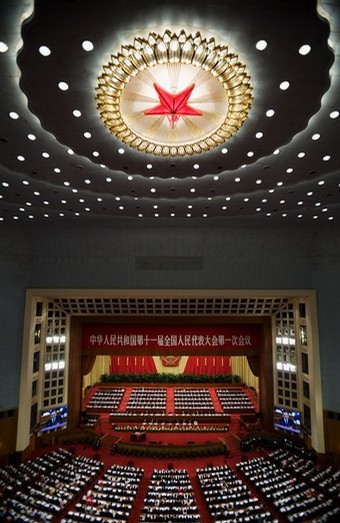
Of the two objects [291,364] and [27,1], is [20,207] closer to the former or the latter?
[27,1]

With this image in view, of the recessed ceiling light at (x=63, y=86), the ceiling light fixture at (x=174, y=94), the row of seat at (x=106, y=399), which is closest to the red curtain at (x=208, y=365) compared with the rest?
the row of seat at (x=106, y=399)

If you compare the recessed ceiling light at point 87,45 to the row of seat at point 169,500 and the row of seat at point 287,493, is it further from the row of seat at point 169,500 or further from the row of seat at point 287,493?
the row of seat at point 287,493

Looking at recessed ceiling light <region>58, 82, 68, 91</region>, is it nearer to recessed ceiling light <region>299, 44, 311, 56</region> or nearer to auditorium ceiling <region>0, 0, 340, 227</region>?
auditorium ceiling <region>0, 0, 340, 227</region>

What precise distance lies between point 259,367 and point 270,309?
409 cm

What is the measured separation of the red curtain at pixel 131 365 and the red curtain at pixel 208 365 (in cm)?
317

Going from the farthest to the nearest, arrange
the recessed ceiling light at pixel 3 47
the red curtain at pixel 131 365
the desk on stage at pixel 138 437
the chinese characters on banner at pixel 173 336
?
the red curtain at pixel 131 365
the chinese characters on banner at pixel 173 336
the desk on stage at pixel 138 437
the recessed ceiling light at pixel 3 47

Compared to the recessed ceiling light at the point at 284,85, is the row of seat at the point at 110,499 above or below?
below

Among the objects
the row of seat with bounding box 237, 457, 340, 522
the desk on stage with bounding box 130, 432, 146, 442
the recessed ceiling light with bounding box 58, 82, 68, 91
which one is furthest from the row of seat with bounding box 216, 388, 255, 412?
the recessed ceiling light with bounding box 58, 82, 68, 91

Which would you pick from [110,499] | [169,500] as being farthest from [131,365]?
[169,500]

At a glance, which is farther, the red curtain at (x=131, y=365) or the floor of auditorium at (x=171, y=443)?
the red curtain at (x=131, y=365)

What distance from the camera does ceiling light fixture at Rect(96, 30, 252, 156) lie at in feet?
20.8

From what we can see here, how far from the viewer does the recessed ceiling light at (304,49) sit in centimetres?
605

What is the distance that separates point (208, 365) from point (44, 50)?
1095 inches

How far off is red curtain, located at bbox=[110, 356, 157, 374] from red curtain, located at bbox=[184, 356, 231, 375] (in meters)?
3.17
